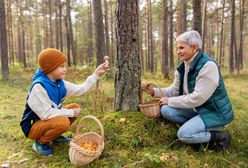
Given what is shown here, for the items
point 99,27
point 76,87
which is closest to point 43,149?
point 76,87

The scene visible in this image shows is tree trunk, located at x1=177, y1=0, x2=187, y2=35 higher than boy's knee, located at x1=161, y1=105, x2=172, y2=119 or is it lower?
higher

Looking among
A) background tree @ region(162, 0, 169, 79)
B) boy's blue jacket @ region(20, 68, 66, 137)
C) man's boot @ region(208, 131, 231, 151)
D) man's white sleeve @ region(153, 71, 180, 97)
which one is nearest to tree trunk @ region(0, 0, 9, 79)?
background tree @ region(162, 0, 169, 79)

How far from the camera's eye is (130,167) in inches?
127

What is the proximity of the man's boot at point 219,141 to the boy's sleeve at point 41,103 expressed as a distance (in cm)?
201

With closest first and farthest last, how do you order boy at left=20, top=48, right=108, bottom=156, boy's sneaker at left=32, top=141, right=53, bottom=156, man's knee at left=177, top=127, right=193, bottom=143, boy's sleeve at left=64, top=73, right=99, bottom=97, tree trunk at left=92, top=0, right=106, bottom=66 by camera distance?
1. boy at left=20, top=48, right=108, bottom=156
2. man's knee at left=177, top=127, right=193, bottom=143
3. boy's sneaker at left=32, top=141, right=53, bottom=156
4. boy's sleeve at left=64, top=73, right=99, bottom=97
5. tree trunk at left=92, top=0, right=106, bottom=66

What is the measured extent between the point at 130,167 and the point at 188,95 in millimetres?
1136

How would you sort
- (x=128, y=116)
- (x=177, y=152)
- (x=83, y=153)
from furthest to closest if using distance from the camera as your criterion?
(x=128, y=116)
(x=177, y=152)
(x=83, y=153)

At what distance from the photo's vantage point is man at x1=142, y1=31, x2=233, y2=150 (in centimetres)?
346

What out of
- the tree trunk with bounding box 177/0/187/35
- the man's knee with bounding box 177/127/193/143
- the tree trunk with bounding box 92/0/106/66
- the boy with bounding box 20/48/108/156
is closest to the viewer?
the boy with bounding box 20/48/108/156

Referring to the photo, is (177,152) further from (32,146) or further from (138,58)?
(32,146)

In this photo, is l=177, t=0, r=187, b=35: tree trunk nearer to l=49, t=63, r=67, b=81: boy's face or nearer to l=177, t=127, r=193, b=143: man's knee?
l=177, t=127, r=193, b=143: man's knee

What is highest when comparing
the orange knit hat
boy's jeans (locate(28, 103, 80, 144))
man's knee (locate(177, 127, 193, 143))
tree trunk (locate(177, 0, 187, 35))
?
tree trunk (locate(177, 0, 187, 35))

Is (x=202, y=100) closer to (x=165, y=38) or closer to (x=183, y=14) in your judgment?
(x=183, y=14)

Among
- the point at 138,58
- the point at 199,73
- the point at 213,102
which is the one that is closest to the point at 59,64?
the point at 138,58
